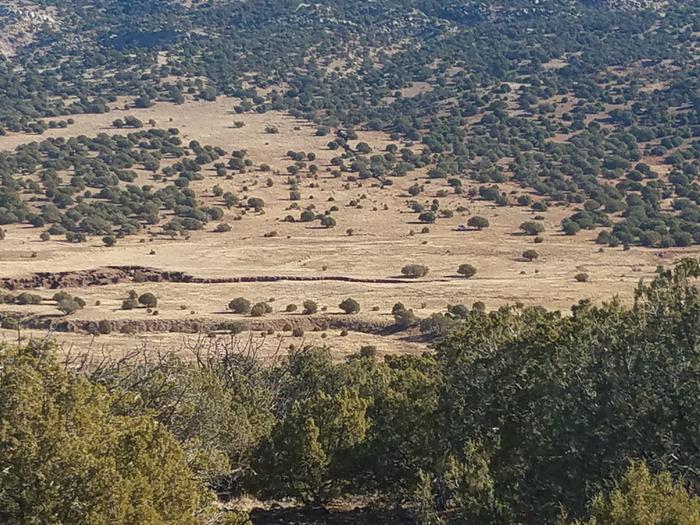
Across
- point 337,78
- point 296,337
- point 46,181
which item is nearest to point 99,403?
point 296,337

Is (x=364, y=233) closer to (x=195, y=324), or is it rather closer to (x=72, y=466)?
(x=195, y=324)

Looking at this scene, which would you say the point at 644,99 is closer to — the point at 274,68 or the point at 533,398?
the point at 274,68

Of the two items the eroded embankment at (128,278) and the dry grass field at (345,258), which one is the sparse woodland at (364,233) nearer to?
the eroded embankment at (128,278)

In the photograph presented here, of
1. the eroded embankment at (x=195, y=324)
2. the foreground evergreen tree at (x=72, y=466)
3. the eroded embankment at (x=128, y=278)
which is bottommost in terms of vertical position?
the eroded embankment at (x=195, y=324)

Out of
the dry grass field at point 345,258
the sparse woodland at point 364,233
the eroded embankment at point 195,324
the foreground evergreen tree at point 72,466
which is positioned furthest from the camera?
the dry grass field at point 345,258

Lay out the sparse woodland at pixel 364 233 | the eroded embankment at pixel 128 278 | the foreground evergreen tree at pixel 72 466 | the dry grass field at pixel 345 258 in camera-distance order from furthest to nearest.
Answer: the eroded embankment at pixel 128 278, the dry grass field at pixel 345 258, the sparse woodland at pixel 364 233, the foreground evergreen tree at pixel 72 466

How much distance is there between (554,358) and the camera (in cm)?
1477

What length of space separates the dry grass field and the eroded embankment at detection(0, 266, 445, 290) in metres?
0.68

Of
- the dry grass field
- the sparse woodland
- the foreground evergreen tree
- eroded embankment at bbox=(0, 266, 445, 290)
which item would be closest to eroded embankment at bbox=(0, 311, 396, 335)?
the sparse woodland

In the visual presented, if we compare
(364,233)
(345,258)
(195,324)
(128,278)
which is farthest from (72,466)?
(364,233)

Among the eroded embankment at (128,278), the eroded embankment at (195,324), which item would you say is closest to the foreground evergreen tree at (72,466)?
the eroded embankment at (195,324)

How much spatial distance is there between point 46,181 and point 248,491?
58.1 m

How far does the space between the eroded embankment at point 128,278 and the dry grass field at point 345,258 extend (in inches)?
26.7

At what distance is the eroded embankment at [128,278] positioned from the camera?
47031 mm
